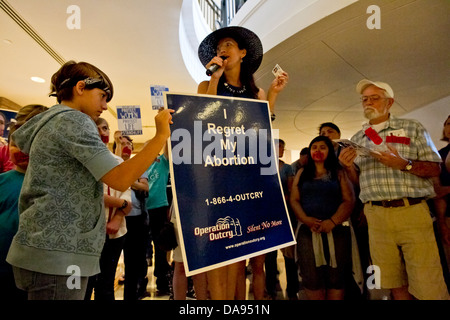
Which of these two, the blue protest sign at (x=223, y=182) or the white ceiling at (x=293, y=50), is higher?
the white ceiling at (x=293, y=50)

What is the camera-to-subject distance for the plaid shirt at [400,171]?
60.9 inches

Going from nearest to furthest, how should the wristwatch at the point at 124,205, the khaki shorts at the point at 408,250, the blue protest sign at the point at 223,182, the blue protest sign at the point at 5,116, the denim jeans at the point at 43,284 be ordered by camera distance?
the denim jeans at the point at 43,284 < the blue protest sign at the point at 223,182 < the khaki shorts at the point at 408,250 < the wristwatch at the point at 124,205 < the blue protest sign at the point at 5,116

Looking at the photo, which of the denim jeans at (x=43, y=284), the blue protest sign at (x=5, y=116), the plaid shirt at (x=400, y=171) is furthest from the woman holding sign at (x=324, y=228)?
the blue protest sign at (x=5, y=116)

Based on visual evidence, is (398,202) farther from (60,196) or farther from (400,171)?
(60,196)

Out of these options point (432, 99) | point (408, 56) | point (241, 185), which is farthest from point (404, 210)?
point (432, 99)

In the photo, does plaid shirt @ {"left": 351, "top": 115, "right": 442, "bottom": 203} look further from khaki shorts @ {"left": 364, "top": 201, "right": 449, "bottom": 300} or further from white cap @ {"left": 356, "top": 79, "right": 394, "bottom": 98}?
white cap @ {"left": 356, "top": 79, "right": 394, "bottom": 98}

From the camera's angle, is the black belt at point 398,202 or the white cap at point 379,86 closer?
the black belt at point 398,202

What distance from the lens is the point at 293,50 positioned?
119 inches

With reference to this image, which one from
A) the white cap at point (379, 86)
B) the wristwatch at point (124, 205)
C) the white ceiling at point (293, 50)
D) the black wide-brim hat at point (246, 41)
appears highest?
the white ceiling at point (293, 50)

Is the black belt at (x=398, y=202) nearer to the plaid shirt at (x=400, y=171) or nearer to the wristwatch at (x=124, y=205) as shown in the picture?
the plaid shirt at (x=400, y=171)

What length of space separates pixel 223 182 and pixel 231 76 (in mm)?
709

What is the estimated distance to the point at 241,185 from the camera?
1.11 metres

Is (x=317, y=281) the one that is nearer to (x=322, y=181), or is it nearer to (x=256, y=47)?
(x=322, y=181)

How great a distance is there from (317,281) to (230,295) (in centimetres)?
101
